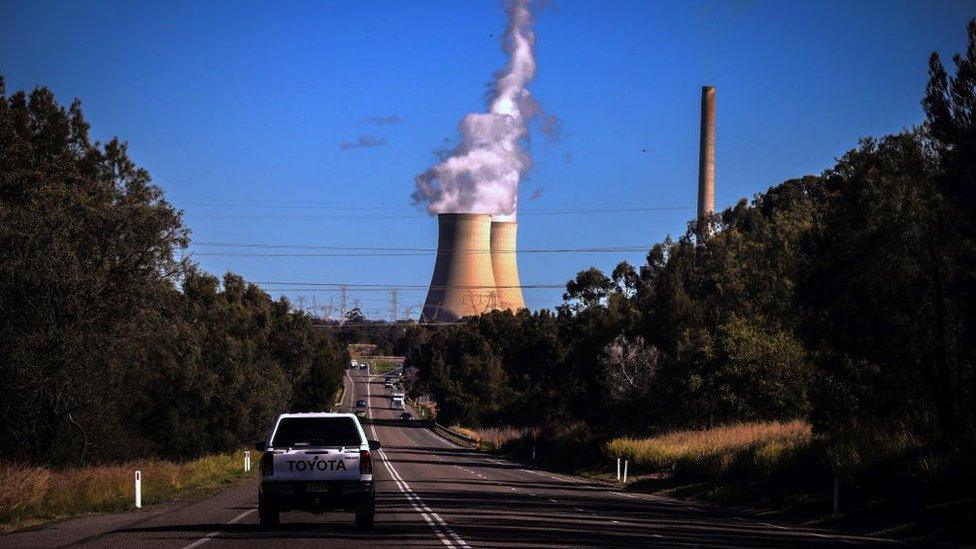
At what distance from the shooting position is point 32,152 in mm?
48188

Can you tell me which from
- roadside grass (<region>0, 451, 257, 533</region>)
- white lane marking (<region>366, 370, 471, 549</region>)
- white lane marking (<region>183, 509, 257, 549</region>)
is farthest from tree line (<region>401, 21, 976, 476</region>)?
roadside grass (<region>0, 451, 257, 533</region>)

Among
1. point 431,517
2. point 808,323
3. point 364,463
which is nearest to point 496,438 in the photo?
point 808,323

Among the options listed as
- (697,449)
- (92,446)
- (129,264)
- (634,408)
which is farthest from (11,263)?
(634,408)

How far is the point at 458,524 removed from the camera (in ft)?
70.2

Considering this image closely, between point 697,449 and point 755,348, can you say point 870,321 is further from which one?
point 755,348

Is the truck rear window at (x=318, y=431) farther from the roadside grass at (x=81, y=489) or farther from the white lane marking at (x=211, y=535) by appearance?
the roadside grass at (x=81, y=489)

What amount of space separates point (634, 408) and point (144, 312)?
32.0 metres

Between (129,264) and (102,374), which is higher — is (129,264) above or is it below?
above

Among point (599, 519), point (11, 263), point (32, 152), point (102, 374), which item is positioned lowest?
point (599, 519)

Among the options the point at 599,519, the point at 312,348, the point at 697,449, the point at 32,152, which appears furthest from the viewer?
the point at 312,348

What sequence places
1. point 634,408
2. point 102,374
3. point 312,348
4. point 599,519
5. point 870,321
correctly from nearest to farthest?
point 599,519, point 870,321, point 102,374, point 634,408, point 312,348

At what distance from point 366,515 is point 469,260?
6649cm

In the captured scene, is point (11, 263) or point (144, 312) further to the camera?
point (144, 312)

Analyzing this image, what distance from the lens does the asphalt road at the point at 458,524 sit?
17.8 m
